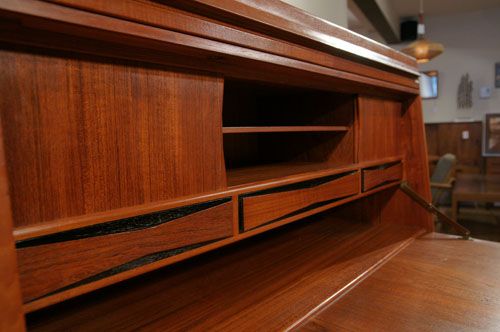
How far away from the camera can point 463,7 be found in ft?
15.6

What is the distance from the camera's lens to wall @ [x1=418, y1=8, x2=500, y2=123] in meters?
4.86

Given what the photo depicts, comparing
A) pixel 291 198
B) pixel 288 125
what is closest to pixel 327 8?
pixel 288 125

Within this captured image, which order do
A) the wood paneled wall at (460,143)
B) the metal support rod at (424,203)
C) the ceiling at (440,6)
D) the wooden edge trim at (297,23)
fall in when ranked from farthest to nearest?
→ the wood paneled wall at (460,143) < the ceiling at (440,6) < the metal support rod at (424,203) < the wooden edge trim at (297,23)

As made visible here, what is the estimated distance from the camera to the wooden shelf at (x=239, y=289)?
0.82 m

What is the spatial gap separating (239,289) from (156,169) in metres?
0.53

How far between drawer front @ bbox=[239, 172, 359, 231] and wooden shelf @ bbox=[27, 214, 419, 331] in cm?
24

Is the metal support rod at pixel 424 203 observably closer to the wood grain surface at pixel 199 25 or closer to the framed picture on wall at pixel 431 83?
→ the wood grain surface at pixel 199 25

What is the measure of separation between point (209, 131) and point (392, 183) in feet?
3.55


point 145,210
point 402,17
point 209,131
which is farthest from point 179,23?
point 402,17

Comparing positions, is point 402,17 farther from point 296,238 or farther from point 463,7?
point 296,238

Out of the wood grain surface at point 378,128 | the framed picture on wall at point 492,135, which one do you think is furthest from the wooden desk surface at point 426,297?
the framed picture on wall at point 492,135

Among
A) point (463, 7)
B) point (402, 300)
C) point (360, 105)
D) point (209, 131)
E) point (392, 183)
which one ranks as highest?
point (463, 7)

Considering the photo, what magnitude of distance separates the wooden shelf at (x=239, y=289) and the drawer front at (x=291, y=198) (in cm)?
24

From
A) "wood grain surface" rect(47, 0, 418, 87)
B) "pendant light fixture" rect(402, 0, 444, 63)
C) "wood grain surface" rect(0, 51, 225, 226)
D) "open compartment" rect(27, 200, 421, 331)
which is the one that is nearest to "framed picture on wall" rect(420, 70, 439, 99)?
"pendant light fixture" rect(402, 0, 444, 63)
